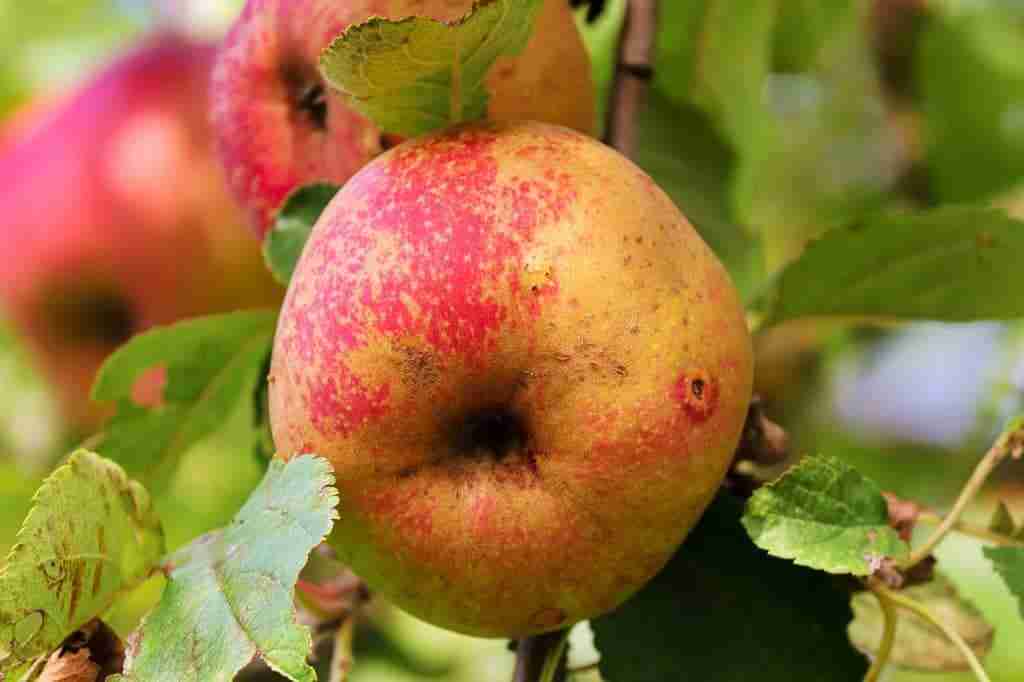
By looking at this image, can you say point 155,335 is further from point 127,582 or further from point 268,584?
point 268,584

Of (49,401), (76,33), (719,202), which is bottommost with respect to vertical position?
(49,401)

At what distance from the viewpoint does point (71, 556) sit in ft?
2.26

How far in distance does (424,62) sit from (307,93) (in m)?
0.16

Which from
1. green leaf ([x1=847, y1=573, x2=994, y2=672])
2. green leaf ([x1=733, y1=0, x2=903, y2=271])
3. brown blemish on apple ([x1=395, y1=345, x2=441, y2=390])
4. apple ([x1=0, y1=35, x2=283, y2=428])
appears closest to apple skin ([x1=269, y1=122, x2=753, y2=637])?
brown blemish on apple ([x1=395, y1=345, x2=441, y2=390])

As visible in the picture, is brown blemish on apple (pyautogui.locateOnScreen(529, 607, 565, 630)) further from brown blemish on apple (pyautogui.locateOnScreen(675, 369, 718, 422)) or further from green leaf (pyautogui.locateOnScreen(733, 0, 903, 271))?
green leaf (pyautogui.locateOnScreen(733, 0, 903, 271))

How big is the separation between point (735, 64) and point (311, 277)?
61 centimetres

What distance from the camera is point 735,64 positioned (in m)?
1.17

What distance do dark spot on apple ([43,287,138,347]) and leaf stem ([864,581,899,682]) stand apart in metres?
1.04

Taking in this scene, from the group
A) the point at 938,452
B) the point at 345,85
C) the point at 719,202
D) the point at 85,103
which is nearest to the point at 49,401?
the point at 85,103

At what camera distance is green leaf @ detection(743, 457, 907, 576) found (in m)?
0.70

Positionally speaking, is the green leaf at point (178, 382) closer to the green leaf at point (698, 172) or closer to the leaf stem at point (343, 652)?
the leaf stem at point (343, 652)

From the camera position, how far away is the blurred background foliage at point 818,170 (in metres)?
1.16

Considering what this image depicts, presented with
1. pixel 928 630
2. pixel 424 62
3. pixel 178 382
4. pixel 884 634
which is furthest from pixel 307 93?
pixel 928 630

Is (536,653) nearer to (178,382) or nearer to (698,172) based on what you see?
(178,382)
